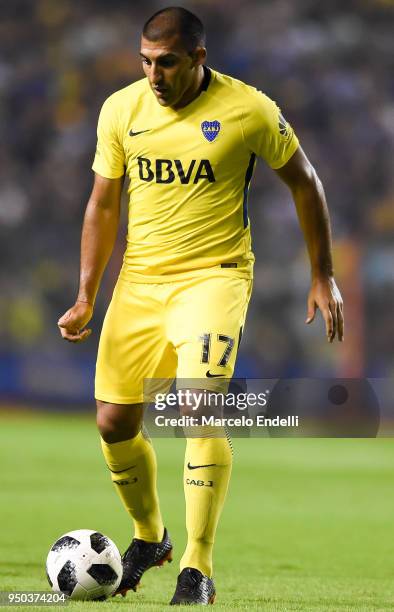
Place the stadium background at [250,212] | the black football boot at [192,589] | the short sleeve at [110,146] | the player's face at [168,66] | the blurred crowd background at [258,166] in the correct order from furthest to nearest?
the blurred crowd background at [258,166]
the stadium background at [250,212]
the short sleeve at [110,146]
the player's face at [168,66]
the black football boot at [192,589]

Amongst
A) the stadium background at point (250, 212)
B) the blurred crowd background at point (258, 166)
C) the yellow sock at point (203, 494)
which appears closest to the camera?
the yellow sock at point (203, 494)

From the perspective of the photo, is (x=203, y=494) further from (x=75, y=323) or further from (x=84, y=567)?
(x=75, y=323)

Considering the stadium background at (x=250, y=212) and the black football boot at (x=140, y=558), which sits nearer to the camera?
the black football boot at (x=140, y=558)

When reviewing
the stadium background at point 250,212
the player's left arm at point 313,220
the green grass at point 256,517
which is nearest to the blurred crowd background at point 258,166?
the stadium background at point 250,212

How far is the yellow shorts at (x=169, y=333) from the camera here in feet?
12.5

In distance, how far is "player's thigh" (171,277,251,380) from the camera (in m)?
3.80

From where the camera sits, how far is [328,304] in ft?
13.4

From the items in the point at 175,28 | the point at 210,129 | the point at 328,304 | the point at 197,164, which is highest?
the point at 175,28

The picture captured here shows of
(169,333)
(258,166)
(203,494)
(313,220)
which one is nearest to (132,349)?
(169,333)

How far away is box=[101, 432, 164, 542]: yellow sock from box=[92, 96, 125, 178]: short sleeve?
961mm

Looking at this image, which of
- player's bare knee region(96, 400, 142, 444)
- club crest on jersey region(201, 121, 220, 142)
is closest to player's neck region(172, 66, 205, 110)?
club crest on jersey region(201, 121, 220, 142)

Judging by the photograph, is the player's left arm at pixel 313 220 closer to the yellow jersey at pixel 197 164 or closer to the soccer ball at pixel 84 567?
the yellow jersey at pixel 197 164

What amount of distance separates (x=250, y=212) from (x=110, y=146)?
12.5m

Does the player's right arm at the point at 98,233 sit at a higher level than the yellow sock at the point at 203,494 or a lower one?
higher
